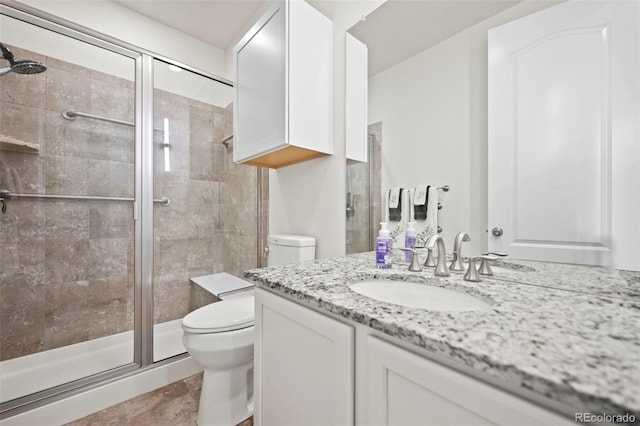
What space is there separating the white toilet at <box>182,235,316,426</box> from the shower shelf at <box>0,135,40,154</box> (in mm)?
1419

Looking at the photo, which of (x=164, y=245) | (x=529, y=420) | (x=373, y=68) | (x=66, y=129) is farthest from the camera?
(x=164, y=245)

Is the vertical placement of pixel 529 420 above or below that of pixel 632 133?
below

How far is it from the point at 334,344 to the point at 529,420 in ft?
1.17

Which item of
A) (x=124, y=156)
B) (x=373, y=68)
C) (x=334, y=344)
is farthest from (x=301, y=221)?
(x=124, y=156)

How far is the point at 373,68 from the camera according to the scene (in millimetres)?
1164

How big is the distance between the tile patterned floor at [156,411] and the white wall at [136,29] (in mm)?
2417

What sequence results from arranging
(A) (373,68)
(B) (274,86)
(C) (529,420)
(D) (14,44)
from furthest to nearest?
(D) (14,44) → (B) (274,86) → (A) (373,68) → (C) (529,420)

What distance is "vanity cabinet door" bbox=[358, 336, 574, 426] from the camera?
0.36 metres

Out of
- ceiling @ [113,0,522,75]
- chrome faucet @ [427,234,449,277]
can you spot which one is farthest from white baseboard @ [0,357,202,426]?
ceiling @ [113,0,522,75]

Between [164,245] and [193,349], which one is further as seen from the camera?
[164,245]

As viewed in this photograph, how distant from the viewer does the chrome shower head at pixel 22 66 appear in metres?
1.45

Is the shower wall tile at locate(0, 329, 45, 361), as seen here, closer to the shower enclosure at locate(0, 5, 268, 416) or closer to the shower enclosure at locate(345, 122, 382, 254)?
the shower enclosure at locate(0, 5, 268, 416)

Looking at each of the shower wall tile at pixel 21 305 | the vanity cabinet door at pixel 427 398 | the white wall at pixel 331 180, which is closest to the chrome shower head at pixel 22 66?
the shower wall tile at pixel 21 305

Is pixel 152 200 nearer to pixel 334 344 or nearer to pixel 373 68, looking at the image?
pixel 373 68
